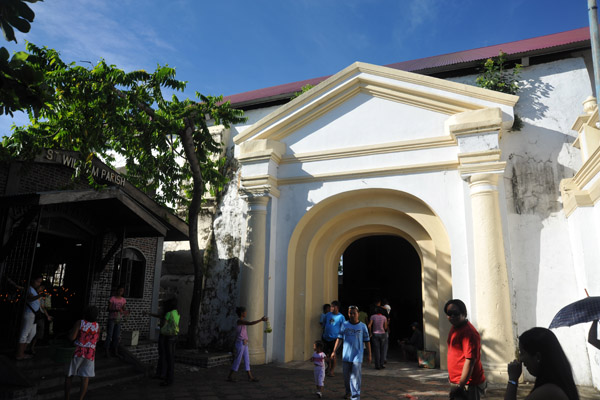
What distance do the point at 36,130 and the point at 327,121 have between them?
264 inches

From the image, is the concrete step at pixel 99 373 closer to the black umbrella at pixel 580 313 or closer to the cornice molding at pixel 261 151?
the cornice molding at pixel 261 151

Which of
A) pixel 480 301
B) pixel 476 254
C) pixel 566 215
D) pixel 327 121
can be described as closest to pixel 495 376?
pixel 480 301

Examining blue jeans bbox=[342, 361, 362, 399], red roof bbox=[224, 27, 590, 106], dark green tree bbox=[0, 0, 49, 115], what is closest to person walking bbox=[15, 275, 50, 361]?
Result: dark green tree bbox=[0, 0, 49, 115]

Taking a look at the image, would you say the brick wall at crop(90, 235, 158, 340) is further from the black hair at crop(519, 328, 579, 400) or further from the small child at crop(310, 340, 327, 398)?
the black hair at crop(519, 328, 579, 400)

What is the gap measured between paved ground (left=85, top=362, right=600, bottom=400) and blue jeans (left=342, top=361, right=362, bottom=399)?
72 cm

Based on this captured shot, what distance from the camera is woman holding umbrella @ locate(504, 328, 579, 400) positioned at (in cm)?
215

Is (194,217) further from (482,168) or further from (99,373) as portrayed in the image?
(482,168)

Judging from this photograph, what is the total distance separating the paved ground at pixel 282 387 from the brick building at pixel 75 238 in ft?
7.61

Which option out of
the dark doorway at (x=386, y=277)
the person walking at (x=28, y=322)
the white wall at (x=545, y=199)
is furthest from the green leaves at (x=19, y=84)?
the dark doorway at (x=386, y=277)

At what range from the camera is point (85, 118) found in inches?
342

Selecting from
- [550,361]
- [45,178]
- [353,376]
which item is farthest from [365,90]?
[550,361]

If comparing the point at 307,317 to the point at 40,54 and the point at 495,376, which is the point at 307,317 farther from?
the point at 40,54

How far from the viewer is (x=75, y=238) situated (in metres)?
9.32

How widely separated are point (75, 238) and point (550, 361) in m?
9.62
